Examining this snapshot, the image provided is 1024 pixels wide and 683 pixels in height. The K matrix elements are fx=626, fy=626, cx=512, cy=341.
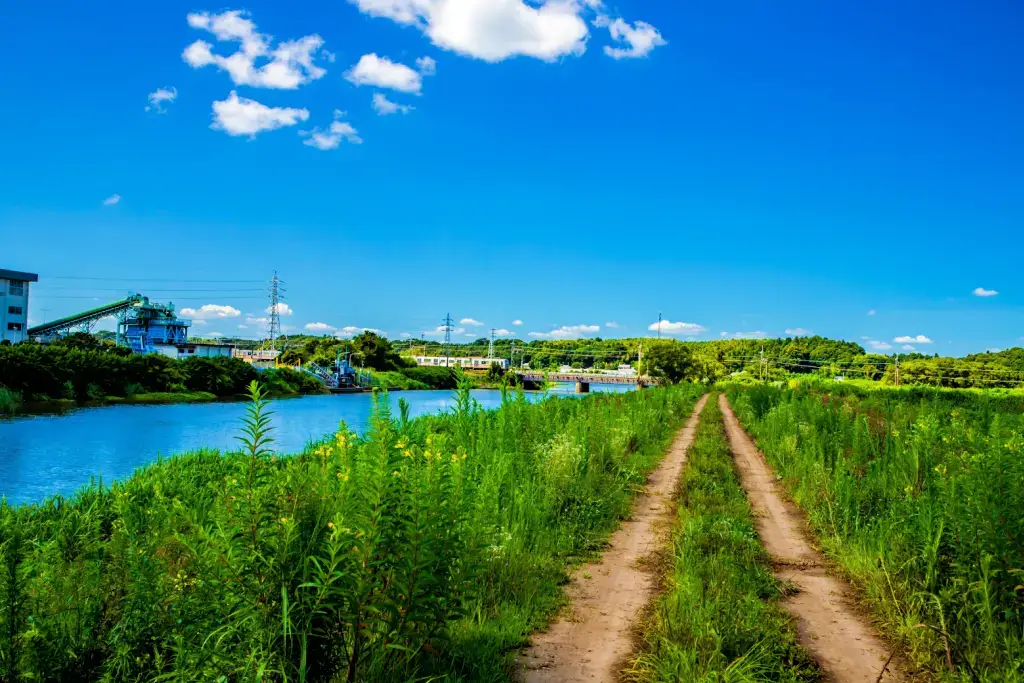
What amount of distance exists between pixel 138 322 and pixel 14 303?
1227cm

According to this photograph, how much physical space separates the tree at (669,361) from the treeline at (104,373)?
51209mm

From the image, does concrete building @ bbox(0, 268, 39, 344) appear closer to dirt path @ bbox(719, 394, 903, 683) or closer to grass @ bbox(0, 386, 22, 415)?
grass @ bbox(0, 386, 22, 415)

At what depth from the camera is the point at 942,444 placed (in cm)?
740

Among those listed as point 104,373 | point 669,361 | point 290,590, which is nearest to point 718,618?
point 290,590

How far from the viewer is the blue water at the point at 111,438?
52.0 feet

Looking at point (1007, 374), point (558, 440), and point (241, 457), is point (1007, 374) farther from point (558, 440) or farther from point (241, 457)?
point (241, 457)

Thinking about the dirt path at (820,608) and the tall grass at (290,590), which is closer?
the tall grass at (290,590)

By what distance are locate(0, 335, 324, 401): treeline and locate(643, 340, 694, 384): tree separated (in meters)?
51.2

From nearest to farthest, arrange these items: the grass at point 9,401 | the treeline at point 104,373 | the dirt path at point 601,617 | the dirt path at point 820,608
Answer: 1. the dirt path at point 601,617
2. the dirt path at point 820,608
3. the grass at point 9,401
4. the treeline at point 104,373

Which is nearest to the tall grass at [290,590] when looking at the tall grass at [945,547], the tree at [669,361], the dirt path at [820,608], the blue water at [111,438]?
the dirt path at [820,608]

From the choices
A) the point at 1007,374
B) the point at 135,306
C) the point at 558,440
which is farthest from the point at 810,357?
the point at 558,440

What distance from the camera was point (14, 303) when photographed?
209 feet

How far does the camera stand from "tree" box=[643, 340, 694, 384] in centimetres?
8500

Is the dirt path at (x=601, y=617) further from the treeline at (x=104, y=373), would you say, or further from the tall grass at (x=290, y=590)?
the treeline at (x=104, y=373)
